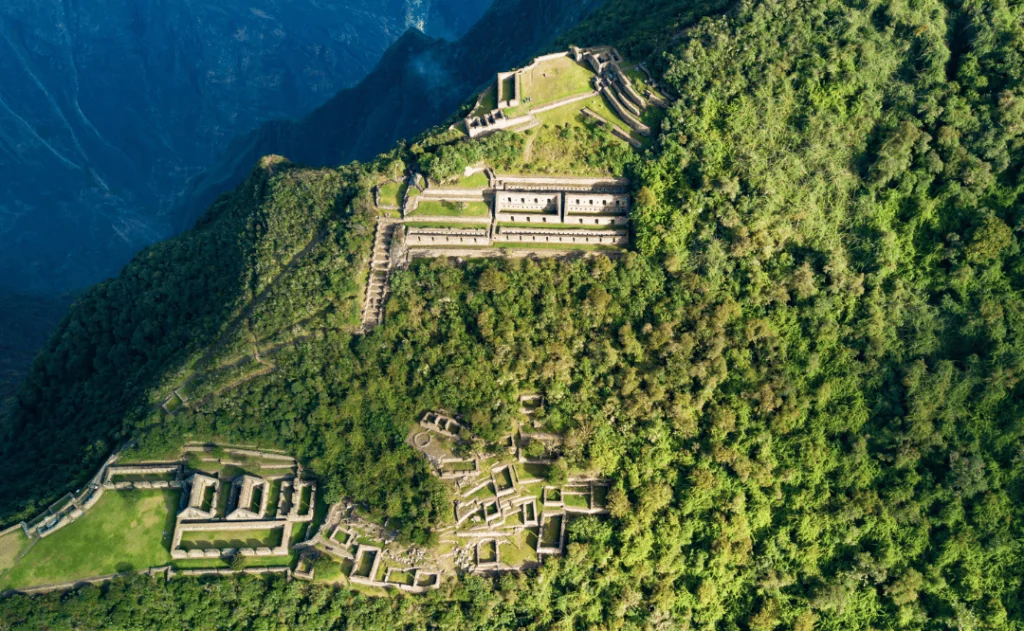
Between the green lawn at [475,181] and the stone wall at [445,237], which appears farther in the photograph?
the green lawn at [475,181]

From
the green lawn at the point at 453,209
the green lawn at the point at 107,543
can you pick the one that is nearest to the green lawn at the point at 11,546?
the green lawn at the point at 107,543

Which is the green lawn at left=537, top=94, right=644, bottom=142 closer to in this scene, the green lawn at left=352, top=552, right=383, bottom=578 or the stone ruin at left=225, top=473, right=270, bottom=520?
the stone ruin at left=225, top=473, right=270, bottom=520

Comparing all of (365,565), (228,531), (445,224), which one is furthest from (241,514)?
(445,224)

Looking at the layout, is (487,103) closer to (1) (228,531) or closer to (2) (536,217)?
(2) (536,217)

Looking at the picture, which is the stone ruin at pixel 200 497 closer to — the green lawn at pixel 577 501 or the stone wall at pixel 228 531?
the stone wall at pixel 228 531

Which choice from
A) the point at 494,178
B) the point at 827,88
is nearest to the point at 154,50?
the point at 494,178

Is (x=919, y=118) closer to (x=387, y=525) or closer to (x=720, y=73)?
(x=720, y=73)

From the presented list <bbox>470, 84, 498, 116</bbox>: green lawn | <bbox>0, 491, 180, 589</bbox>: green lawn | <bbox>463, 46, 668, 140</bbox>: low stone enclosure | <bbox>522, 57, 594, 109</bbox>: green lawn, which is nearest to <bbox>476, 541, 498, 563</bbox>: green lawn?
<bbox>0, 491, 180, 589</bbox>: green lawn
